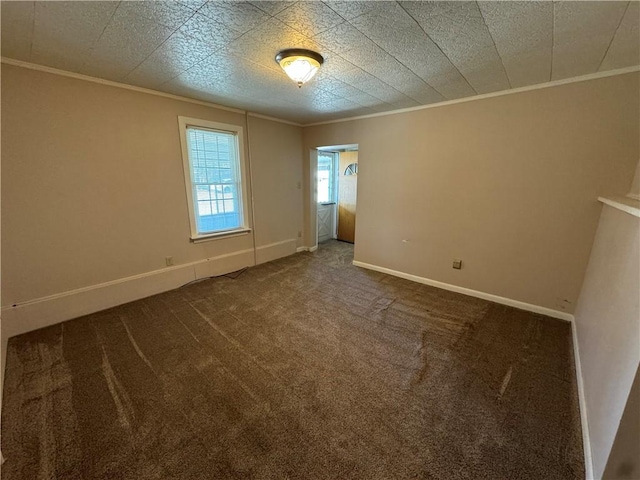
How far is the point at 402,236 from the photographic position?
3.74m

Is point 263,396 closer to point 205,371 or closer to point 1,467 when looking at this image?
point 205,371

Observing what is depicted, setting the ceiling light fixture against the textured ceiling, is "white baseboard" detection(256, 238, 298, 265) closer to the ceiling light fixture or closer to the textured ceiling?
the textured ceiling

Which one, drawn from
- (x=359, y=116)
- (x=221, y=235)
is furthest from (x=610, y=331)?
Answer: (x=221, y=235)

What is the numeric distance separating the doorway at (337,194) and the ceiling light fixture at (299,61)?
11.5 feet

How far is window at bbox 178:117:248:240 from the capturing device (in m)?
3.34

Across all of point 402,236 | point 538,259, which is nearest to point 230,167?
point 402,236

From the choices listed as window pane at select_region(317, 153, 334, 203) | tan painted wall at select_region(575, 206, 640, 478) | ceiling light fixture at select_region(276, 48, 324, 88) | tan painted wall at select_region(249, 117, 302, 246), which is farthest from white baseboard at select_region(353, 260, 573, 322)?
ceiling light fixture at select_region(276, 48, 324, 88)

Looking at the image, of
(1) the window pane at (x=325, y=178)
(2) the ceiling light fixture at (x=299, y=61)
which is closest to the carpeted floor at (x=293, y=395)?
(2) the ceiling light fixture at (x=299, y=61)

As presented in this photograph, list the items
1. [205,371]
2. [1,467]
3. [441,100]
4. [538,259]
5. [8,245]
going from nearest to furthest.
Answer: [1,467] < [205,371] < [8,245] < [538,259] < [441,100]

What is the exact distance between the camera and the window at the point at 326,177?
561 cm

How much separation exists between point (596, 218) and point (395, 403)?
255 cm

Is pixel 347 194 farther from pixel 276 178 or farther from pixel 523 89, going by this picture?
pixel 523 89

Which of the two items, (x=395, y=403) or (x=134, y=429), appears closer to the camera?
(x=134, y=429)

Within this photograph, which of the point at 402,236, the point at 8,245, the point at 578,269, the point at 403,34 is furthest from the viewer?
the point at 402,236
